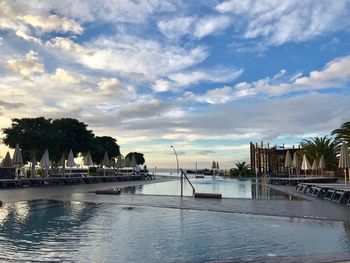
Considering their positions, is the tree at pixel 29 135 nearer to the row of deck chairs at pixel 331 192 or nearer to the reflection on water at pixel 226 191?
the reflection on water at pixel 226 191

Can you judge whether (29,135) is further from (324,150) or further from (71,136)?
(324,150)

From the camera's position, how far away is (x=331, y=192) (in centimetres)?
1989

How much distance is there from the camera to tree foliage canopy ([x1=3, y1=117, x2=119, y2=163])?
39.2m

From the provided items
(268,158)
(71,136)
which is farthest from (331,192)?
(268,158)

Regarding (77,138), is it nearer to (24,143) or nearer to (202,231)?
(24,143)

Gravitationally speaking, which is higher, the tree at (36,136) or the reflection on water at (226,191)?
the tree at (36,136)

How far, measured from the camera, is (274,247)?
8.12 metres

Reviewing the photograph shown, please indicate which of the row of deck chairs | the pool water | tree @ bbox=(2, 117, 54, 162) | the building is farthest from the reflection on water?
the building

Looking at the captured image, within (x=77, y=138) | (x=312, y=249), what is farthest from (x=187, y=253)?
(x=77, y=138)

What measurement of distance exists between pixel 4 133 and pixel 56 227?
106 ft

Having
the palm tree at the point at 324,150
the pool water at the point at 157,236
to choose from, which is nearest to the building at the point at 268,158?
the palm tree at the point at 324,150

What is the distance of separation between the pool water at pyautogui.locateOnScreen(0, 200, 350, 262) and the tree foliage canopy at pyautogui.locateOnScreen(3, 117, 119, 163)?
1037 inches

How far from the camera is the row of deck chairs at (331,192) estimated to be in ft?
57.2

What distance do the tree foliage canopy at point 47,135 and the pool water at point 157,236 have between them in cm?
2634
